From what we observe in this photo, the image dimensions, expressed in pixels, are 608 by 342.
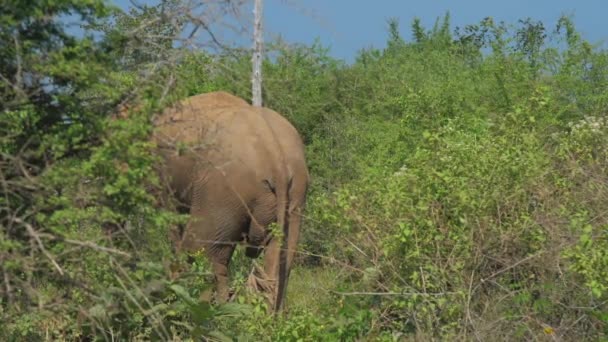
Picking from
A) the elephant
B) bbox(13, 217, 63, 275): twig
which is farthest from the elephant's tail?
bbox(13, 217, 63, 275): twig

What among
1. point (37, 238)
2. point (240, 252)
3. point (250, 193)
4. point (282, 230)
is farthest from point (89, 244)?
point (240, 252)

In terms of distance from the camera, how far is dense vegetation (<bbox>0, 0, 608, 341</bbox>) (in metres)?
7.68

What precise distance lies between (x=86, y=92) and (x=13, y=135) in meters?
0.84

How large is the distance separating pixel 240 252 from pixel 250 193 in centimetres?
224

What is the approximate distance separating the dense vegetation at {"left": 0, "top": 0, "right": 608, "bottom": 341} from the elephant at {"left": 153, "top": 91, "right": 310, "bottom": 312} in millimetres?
497

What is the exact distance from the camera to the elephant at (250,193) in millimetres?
11883

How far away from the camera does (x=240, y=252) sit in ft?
46.2

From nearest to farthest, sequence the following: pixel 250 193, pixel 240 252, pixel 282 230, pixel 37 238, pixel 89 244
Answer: pixel 37 238, pixel 89 244, pixel 282 230, pixel 250 193, pixel 240 252

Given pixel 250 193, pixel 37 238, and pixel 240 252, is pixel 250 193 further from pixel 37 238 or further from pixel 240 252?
pixel 37 238

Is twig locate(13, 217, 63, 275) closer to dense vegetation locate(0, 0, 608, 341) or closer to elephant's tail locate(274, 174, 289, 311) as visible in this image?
dense vegetation locate(0, 0, 608, 341)

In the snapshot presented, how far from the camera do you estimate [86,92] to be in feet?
27.0

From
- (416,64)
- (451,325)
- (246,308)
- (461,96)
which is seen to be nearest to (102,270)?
(246,308)

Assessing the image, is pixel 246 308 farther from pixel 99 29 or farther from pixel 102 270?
pixel 99 29

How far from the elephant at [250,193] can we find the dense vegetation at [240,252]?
497 millimetres
